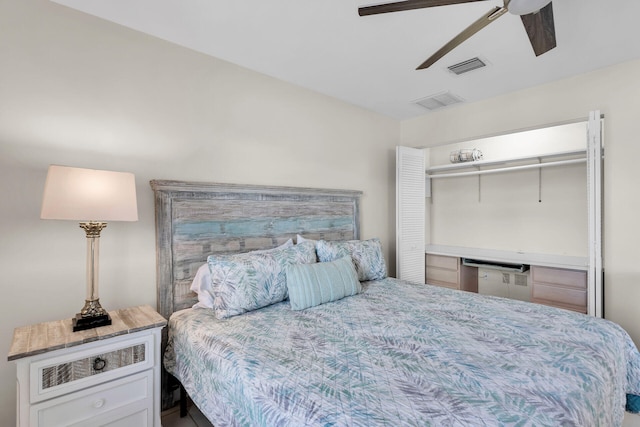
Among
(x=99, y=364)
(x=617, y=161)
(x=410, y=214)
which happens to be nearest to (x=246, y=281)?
(x=99, y=364)

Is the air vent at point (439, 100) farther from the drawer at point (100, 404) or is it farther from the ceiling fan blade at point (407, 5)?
the drawer at point (100, 404)

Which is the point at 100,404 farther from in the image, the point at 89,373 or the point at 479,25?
the point at 479,25

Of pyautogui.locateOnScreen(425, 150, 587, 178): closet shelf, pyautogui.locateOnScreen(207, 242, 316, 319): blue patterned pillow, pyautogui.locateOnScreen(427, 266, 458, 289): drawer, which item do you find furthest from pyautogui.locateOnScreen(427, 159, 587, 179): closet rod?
pyautogui.locateOnScreen(207, 242, 316, 319): blue patterned pillow

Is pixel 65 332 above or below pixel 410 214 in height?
below

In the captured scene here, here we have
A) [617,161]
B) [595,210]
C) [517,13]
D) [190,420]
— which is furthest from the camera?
[617,161]

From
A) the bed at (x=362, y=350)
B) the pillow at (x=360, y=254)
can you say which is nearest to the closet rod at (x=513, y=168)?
the pillow at (x=360, y=254)

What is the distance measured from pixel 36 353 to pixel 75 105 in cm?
140

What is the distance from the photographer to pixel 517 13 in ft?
4.84

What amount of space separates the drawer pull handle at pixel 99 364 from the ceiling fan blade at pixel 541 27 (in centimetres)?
276

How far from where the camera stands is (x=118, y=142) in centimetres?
205

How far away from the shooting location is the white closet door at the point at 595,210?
2574 mm

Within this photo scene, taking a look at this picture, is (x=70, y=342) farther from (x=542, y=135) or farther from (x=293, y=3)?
(x=542, y=135)

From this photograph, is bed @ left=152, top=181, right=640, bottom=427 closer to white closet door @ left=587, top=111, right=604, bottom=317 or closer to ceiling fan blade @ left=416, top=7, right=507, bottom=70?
white closet door @ left=587, top=111, right=604, bottom=317

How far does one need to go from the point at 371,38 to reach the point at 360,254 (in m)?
1.73
